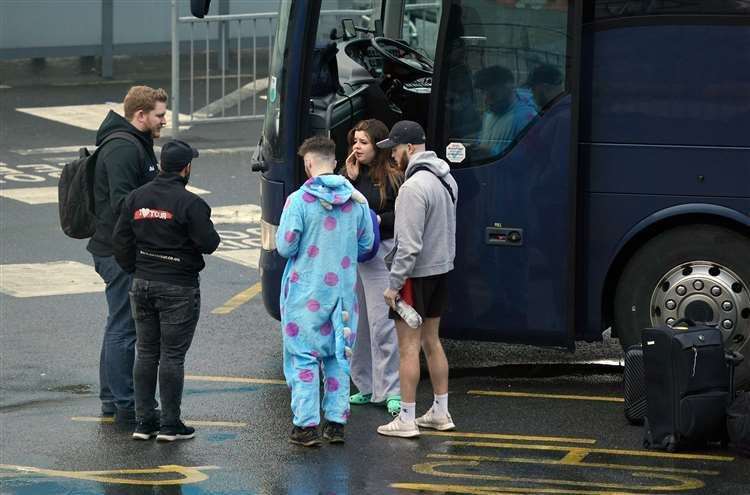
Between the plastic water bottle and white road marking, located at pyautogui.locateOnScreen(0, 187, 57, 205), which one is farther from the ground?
white road marking, located at pyautogui.locateOnScreen(0, 187, 57, 205)

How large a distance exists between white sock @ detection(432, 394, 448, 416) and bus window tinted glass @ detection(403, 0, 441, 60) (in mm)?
4572

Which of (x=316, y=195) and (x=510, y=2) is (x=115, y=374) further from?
(x=510, y=2)

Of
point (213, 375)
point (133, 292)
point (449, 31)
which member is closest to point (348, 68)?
point (449, 31)

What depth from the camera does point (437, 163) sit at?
929 centimetres

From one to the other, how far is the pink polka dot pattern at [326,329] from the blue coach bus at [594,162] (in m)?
1.44

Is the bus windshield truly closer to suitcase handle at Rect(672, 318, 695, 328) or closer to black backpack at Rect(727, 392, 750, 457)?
suitcase handle at Rect(672, 318, 695, 328)

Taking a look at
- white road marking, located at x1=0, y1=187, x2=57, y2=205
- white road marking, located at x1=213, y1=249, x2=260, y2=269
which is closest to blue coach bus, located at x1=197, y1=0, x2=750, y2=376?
white road marking, located at x1=213, y1=249, x2=260, y2=269

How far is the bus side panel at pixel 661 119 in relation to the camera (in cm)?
971

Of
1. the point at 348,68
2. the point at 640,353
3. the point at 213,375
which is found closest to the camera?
the point at 640,353

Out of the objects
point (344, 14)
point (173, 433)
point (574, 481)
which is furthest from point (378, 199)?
point (344, 14)

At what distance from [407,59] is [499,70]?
2031 millimetres

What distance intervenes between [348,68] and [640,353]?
333cm

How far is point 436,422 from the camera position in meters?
9.48

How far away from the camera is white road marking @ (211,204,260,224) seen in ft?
51.4
